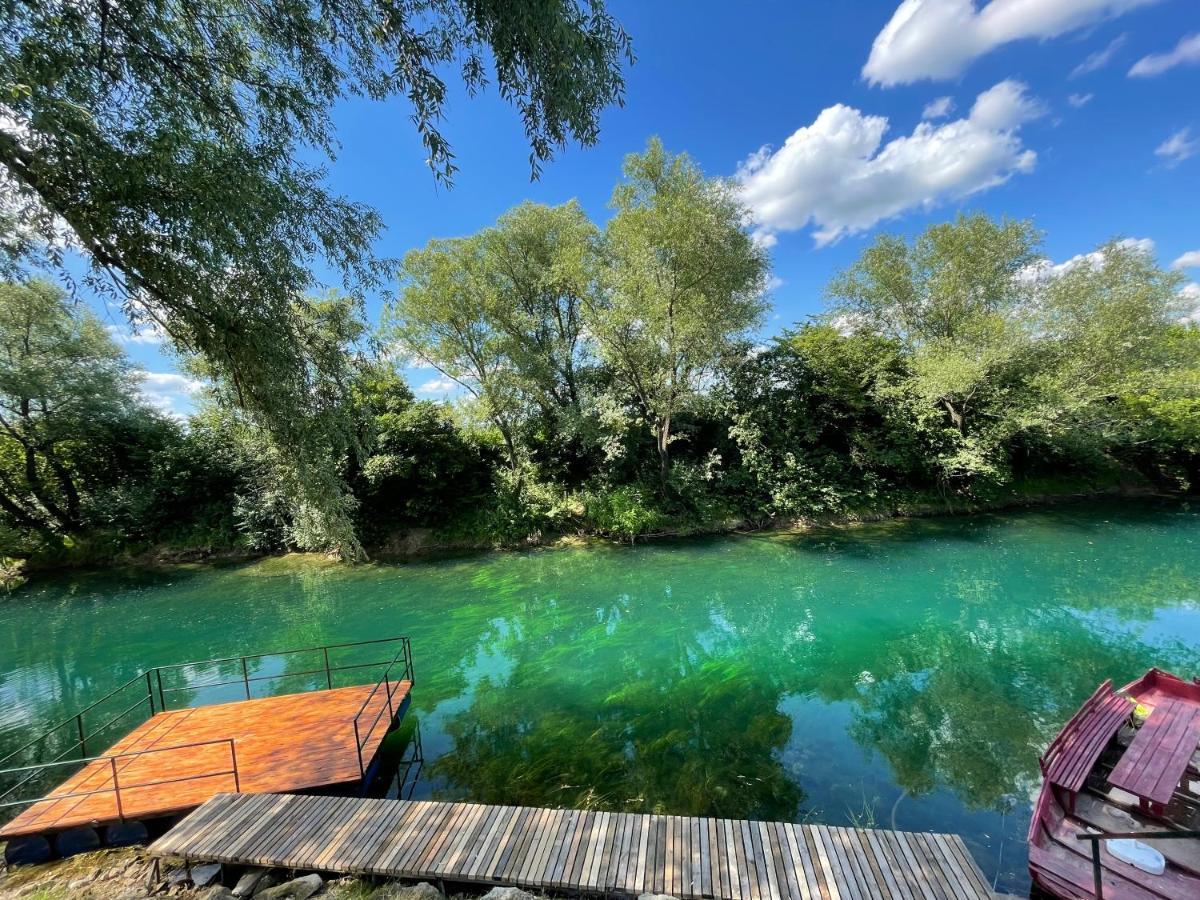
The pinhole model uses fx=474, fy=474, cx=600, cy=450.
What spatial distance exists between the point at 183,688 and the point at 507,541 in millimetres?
10643

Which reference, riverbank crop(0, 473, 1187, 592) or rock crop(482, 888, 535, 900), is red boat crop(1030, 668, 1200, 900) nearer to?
rock crop(482, 888, 535, 900)

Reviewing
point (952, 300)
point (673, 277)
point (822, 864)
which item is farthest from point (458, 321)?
point (952, 300)

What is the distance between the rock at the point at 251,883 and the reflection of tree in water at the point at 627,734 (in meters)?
2.20

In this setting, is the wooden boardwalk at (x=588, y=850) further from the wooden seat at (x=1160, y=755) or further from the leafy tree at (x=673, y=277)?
the leafy tree at (x=673, y=277)

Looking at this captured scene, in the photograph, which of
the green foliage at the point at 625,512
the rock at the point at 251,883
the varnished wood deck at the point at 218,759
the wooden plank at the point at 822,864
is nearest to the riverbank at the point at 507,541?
the green foliage at the point at 625,512

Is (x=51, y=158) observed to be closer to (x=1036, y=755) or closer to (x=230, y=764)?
(x=230, y=764)

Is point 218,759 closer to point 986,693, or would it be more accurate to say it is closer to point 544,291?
point 986,693

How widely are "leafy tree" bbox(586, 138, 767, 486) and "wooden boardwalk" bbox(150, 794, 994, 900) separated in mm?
13871

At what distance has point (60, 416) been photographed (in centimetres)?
1653

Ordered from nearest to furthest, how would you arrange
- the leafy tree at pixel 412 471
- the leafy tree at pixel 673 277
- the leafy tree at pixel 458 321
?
the leafy tree at pixel 673 277
the leafy tree at pixel 458 321
the leafy tree at pixel 412 471

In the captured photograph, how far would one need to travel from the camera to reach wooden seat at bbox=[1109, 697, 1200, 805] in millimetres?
4395

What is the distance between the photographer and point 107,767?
5.84m

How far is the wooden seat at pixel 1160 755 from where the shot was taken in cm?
439

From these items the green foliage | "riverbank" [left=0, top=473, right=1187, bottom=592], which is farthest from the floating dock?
the green foliage
